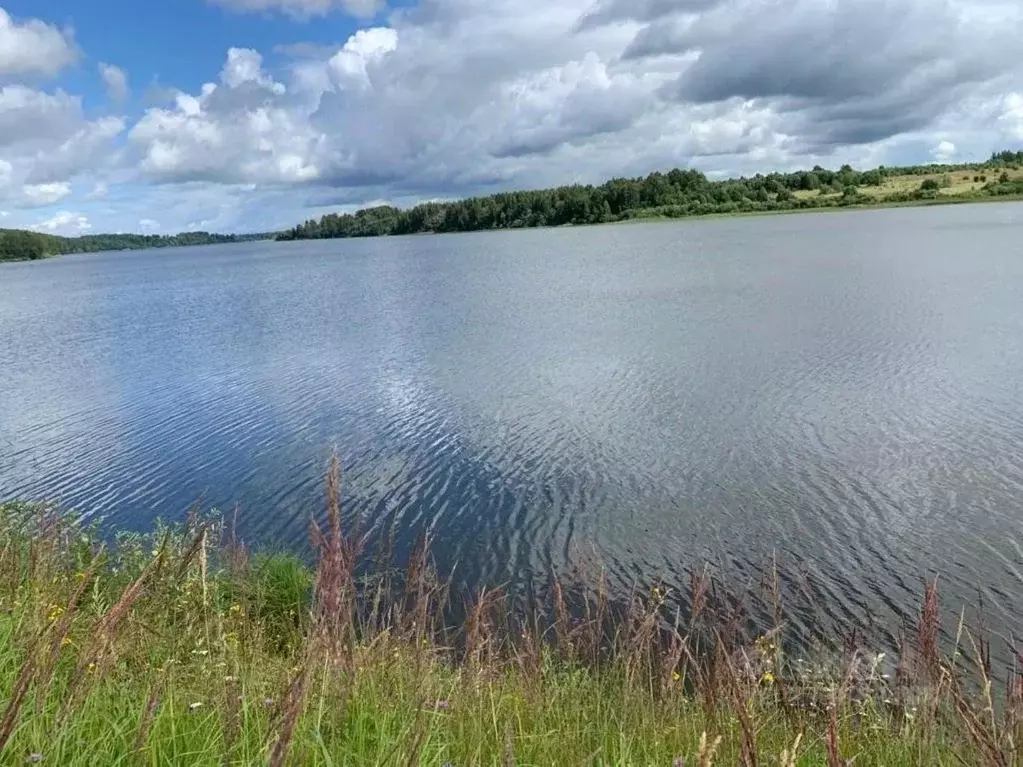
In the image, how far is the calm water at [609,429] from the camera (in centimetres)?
1530

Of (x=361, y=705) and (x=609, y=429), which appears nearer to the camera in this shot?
(x=361, y=705)

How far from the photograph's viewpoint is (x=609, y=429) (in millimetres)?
22797

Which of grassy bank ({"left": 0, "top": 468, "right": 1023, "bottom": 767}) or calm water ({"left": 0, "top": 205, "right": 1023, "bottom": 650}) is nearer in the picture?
grassy bank ({"left": 0, "top": 468, "right": 1023, "bottom": 767})

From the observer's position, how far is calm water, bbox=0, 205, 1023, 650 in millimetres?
15297

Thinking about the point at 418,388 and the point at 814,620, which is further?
the point at 418,388

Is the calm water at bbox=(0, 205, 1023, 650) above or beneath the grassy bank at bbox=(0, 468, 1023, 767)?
beneath

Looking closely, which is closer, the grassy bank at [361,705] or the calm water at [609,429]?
the grassy bank at [361,705]

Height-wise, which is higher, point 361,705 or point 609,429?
point 361,705

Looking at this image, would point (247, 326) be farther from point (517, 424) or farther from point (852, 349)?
point (852, 349)

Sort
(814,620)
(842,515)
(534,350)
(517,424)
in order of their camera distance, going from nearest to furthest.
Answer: (814,620) < (842,515) < (517,424) < (534,350)

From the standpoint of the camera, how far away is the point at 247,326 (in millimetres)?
52375

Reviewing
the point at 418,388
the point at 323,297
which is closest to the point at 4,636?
the point at 418,388

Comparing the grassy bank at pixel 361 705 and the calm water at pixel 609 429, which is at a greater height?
the grassy bank at pixel 361 705

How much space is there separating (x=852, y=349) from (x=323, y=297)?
50.6 metres
